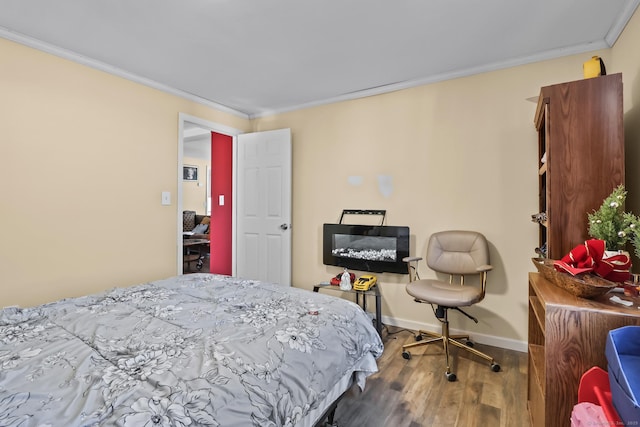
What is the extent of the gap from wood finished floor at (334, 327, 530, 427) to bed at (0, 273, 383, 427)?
1.34ft

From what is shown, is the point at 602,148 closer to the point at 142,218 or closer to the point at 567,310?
the point at 567,310

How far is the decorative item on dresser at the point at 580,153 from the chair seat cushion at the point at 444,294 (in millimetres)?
717

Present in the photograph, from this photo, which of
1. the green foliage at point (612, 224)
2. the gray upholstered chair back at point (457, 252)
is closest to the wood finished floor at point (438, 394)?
the gray upholstered chair back at point (457, 252)

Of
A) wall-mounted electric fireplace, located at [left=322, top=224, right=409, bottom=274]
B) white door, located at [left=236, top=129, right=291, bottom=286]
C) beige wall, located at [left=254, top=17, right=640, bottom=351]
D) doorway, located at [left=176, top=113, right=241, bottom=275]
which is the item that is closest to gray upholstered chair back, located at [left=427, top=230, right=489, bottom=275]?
beige wall, located at [left=254, top=17, right=640, bottom=351]

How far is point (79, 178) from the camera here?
2463 mm

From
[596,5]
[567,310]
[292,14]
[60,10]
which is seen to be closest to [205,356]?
[567,310]

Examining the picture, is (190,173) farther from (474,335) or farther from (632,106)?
(632,106)

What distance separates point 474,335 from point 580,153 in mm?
1768

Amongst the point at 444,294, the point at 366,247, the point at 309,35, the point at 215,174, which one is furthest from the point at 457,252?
the point at 215,174

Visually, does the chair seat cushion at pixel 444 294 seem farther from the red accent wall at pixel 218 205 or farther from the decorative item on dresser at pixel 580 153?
the red accent wall at pixel 218 205

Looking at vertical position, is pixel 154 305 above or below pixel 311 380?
above

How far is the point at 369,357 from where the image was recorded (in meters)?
1.60

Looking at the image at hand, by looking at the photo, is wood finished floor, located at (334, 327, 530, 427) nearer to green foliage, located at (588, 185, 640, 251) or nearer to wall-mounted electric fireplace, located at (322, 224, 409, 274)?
wall-mounted electric fireplace, located at (322, 224, 409, 274)

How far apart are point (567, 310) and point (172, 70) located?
126 inches
